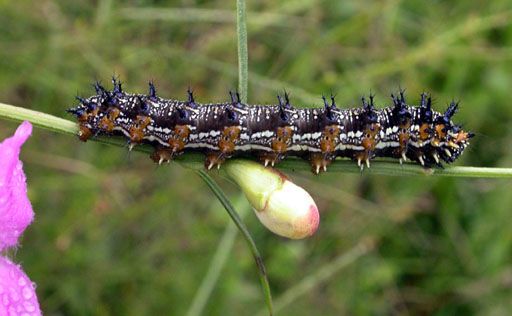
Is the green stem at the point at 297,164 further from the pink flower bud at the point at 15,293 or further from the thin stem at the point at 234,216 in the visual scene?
the pink flower bud at the point at 15,293

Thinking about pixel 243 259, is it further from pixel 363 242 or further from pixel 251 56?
pixel 251 56

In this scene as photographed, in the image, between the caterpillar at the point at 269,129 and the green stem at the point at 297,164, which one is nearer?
the green stem at the point at 297,164

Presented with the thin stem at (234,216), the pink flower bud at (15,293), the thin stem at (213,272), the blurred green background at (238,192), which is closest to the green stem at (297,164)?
the thin stem at (234,216)

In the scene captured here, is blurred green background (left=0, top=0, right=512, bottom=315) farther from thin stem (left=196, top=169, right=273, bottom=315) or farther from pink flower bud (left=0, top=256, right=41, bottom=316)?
pink flower bud (left=0, top=256, right=41, bottom=316)

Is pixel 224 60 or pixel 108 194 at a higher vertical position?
pixel 224 60

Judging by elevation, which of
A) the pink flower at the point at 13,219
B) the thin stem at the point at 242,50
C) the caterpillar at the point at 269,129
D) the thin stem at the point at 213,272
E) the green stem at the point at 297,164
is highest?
the thin stem at the point at 242,50

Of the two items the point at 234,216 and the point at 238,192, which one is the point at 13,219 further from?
the point at 238,192

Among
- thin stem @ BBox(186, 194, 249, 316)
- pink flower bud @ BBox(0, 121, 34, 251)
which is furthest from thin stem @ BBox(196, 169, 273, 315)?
thin stem @ BBox(186, 194, 249, 316)

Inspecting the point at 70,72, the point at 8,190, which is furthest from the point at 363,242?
the point at 8,190
